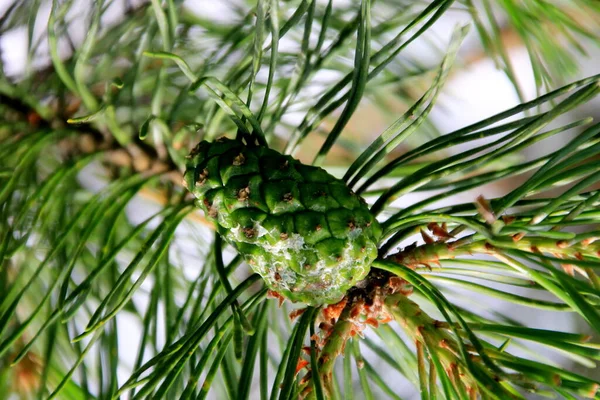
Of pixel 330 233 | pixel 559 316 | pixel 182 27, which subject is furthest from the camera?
pixel 559 316

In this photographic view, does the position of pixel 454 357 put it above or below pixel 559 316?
below

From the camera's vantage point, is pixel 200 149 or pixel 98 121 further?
pixel 98 121

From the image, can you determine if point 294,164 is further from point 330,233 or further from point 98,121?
point 98,121

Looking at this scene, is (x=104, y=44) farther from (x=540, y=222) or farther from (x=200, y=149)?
(x=540, y=222)

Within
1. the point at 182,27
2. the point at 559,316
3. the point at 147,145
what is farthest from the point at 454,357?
the point at 559,316

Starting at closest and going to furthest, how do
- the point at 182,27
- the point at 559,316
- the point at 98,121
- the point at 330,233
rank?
the point at 330,233, the point at 98,121, the point at 182,27, the point at 559,316

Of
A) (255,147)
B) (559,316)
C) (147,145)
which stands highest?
(559,316)
